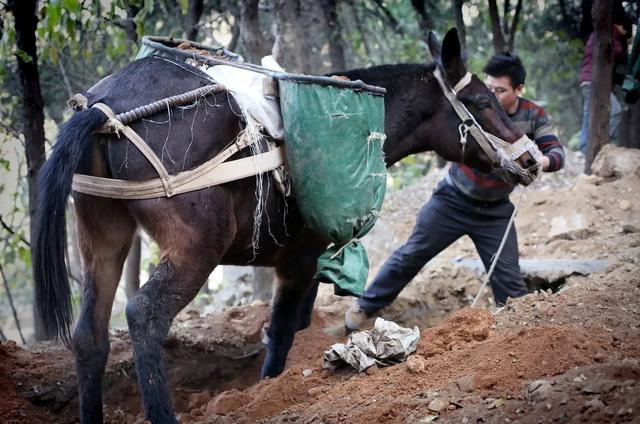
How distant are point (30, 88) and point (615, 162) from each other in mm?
6086

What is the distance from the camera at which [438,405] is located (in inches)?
124

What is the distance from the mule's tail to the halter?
102 inches

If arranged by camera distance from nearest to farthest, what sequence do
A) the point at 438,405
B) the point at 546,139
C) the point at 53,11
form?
the point at 438,405, the point at 53,11, the point at 546,139

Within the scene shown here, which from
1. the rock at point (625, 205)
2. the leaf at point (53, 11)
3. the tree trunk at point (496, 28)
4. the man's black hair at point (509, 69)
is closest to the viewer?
the leaf at point (53, 11)

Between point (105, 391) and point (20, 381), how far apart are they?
63 cm

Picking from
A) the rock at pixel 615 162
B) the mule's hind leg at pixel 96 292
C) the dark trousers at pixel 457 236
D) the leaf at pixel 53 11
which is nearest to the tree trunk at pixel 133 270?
the dark trousers at pixel 457 236

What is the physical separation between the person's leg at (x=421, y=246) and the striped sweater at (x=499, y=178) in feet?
0.59

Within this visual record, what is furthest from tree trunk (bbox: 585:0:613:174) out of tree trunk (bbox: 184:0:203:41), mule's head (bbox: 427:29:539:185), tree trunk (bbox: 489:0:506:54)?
tree trunk (bbox: 184:0:203:41)

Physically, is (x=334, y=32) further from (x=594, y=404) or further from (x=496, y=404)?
(x=594, y=404)

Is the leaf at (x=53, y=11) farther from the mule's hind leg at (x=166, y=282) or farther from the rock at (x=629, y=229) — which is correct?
the rock at (x=629, y=229)

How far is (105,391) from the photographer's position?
504 centimetres

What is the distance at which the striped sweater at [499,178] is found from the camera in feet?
17.9

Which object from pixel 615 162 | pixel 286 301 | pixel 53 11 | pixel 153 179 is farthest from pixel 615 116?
pixel 153 179

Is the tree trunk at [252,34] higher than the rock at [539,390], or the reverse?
the tree trunk at [252,34]
